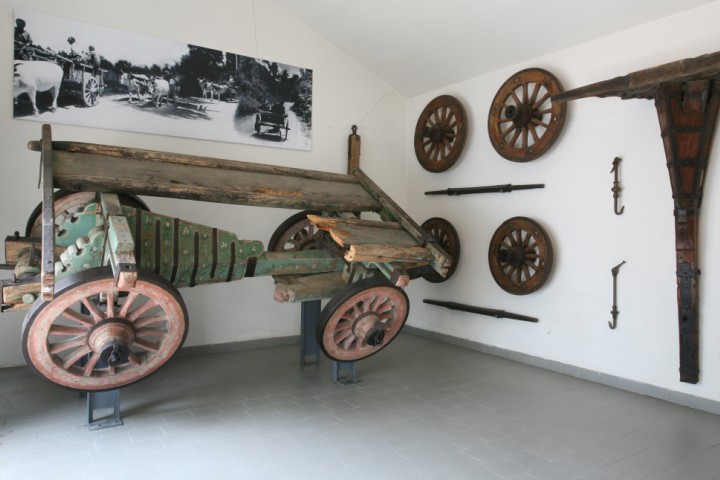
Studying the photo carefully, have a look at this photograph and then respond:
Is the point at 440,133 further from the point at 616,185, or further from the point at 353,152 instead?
the point at 616,185

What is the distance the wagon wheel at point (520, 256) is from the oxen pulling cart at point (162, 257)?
3.60ft

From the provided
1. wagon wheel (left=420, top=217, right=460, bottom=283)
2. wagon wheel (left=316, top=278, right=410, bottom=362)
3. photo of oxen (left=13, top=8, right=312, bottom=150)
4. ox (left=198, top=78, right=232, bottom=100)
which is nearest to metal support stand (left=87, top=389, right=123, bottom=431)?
wagon wheel (left=316, top=278, right=410, bottom=362)

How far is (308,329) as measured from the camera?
497 cm

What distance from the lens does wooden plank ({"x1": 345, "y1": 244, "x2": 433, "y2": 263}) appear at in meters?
3.72

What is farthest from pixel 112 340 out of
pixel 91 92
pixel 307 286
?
pixel 91 92

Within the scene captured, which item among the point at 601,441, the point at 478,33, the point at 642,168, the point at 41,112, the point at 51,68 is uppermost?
the point at 478,33

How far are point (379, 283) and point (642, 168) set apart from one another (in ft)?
8.09

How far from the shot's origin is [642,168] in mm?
4207

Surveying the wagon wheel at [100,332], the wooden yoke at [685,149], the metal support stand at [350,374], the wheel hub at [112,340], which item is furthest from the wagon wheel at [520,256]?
the wheel hub at [112,340]

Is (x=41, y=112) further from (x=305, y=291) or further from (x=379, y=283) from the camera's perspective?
(x=379, y=283)

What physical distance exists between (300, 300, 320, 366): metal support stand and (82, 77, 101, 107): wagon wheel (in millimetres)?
2850

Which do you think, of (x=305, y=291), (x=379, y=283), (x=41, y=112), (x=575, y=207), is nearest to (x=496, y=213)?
(x=575, y=207)

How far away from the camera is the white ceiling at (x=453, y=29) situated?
14.2ft

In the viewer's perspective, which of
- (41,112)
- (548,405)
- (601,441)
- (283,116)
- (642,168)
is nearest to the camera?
(601,441)
